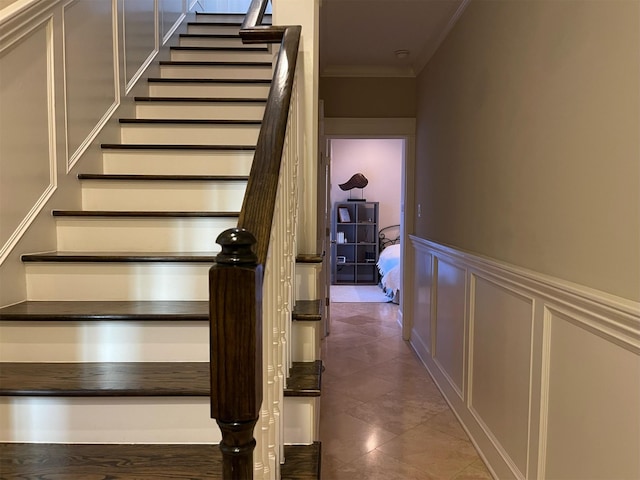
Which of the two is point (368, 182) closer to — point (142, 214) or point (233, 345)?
Answer: point (142, 214)

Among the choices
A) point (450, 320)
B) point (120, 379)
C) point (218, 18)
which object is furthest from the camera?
point (218, 18)

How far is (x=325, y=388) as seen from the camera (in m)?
3.25

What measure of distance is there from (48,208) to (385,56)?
9.98 feet

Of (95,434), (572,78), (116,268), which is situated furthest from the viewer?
(116,268)

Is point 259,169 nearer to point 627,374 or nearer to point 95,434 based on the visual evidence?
point 95,434

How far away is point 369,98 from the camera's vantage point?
4.32 meters

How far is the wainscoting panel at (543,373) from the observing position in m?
1.26

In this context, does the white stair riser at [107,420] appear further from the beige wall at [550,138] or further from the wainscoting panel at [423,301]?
the wainscoting panel at [423,301]

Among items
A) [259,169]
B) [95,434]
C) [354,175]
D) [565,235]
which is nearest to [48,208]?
[95,434]

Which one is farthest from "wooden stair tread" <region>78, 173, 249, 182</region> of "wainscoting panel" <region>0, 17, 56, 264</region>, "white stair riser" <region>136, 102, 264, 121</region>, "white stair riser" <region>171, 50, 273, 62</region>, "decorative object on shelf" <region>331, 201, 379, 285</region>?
"decorative object on shelf" <region>331, 201, 379, 285</region>

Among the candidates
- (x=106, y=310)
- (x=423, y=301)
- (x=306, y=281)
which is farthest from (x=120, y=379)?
(x=423, y=301)

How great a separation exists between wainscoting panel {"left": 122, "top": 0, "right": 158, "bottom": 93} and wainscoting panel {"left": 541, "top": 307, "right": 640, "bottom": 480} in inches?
99.2

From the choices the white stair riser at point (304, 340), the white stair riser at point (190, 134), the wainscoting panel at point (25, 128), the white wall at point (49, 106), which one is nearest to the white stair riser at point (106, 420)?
the white stair riser at point (304, 340)

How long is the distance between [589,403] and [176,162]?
2.03m
